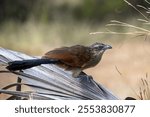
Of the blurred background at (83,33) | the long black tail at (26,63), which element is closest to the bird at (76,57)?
the long black tail at (26,63)

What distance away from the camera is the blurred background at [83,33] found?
126 inches

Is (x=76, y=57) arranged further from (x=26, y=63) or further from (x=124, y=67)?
(x=124, y=67)

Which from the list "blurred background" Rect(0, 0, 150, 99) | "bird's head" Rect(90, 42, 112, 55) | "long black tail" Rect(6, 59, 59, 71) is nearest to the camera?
"long black tail" Rect(6, 59, 59, 71)

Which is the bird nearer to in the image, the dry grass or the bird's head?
the bird's head

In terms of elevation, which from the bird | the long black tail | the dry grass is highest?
the dry grass

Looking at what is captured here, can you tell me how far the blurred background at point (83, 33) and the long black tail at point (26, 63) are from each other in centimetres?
29

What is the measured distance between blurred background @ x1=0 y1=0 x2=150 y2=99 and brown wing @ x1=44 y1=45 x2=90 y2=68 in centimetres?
23

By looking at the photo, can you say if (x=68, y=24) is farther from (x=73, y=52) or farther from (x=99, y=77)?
(x=73, y=52)

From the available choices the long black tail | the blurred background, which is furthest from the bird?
the blurred background

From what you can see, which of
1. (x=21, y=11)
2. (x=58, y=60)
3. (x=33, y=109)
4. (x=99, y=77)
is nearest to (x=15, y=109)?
(x=33, y=109)

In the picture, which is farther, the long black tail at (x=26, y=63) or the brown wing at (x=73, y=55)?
the brown wing at (x=73, y=55)

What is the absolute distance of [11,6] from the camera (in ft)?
11.7

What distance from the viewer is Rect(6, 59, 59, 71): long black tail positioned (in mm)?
2686

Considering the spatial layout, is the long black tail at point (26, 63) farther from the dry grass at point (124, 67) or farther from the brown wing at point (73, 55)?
the dry grass at point (124, 67)
